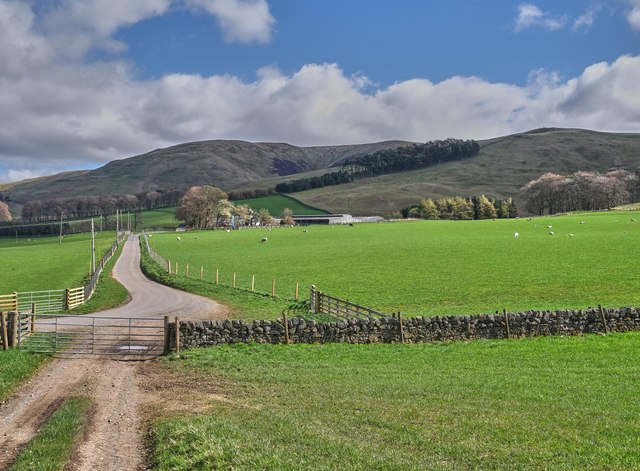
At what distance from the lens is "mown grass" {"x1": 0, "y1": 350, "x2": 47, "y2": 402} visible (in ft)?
59.0

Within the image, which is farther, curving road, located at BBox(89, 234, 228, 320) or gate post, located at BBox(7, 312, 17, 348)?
curving road, located at BBox(89, 234, 228, 320)

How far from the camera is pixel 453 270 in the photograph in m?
48.8

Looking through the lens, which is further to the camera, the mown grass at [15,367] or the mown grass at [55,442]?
the mown grass at [15,367]

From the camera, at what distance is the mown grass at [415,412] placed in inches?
401

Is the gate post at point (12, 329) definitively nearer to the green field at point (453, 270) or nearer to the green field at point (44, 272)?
the green field at point (453, 270)

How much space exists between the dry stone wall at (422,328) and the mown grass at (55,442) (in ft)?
32.5

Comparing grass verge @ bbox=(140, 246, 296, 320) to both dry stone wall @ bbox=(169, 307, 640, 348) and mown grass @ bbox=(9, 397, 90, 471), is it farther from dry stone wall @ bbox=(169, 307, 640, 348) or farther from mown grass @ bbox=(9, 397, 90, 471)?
mown grass @ bbox=(9, 397, 90, 471)

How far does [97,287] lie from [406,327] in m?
37.8

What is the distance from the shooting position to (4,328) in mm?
23234

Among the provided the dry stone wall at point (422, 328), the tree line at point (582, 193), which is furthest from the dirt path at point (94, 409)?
the tree line at point (582, 193)

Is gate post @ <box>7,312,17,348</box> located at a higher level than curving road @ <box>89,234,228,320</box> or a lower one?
higher

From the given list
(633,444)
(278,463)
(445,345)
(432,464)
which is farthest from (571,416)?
(445,345)

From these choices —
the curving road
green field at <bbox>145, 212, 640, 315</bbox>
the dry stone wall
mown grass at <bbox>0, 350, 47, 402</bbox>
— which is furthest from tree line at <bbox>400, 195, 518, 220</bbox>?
mown grass at <bbox>0, 350, 47, 402</bbox>

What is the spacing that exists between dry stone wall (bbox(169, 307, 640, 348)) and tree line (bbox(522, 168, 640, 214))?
162 metres
